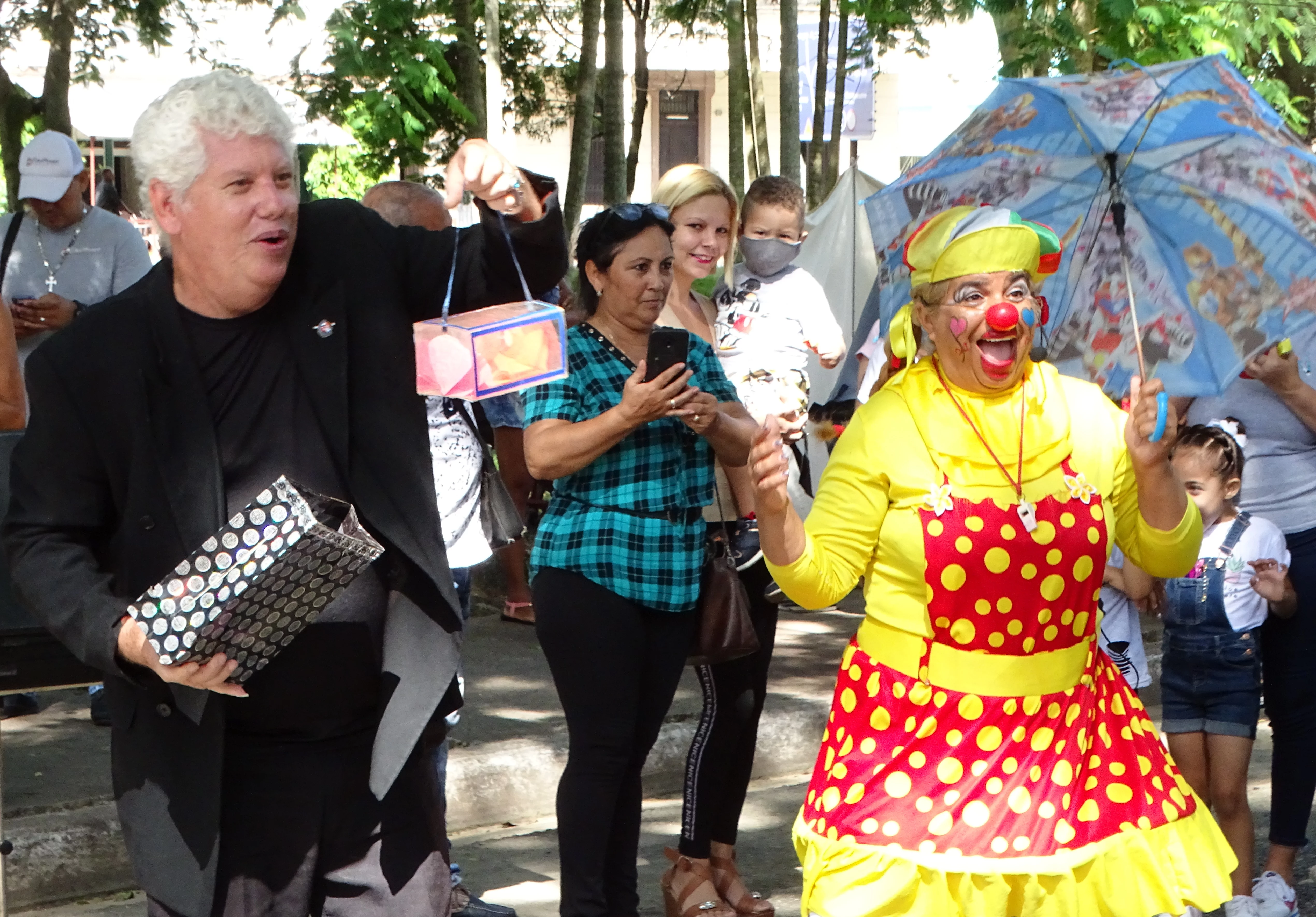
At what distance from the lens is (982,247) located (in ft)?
10.9

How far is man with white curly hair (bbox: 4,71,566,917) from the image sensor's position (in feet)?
8.76

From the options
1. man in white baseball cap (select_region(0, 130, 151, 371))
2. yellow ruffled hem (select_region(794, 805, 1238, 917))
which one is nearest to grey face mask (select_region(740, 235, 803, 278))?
yellow ruffled hem (select_region(794, 805, 1238, 917))

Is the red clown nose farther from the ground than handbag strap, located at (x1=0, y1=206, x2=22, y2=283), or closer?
closer

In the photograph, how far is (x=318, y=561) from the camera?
8.11 feet

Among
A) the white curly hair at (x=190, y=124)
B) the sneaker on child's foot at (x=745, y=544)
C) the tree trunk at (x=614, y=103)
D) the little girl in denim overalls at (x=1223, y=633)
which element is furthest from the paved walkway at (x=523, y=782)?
the tree trunk at (x=614, y=103)

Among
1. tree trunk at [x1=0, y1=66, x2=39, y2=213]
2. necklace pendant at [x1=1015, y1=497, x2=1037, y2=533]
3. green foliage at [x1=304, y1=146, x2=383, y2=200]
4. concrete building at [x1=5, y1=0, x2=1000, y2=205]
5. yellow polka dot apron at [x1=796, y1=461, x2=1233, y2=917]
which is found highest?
concrete building at [x1=5, y1=0, x2=1000, y2=205]

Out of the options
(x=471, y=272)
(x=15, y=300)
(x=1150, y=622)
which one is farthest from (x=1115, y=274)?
(x=1150, y=622)

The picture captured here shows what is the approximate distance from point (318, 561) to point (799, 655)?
223 inches

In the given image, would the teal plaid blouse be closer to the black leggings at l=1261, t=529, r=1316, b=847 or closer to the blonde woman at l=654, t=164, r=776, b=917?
the blonde woman at l=654, t=164, r=776, b=917

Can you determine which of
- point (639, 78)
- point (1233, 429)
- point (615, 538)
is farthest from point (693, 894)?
point (639, 78)

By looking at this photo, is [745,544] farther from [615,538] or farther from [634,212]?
[634,212]

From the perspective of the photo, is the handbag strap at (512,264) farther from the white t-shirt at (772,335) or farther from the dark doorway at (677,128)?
the dark doorway at (677,128)

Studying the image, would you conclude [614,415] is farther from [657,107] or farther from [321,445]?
[657,107]

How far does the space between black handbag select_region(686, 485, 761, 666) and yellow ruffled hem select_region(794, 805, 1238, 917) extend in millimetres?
1150
